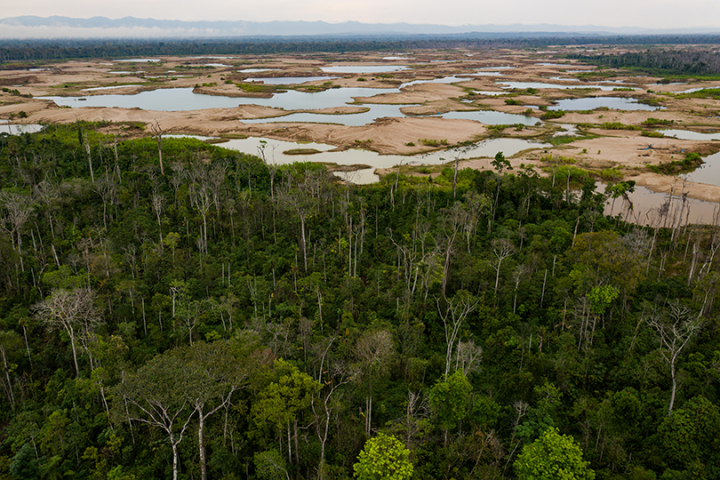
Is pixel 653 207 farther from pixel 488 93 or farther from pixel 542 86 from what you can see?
pixel 542 86

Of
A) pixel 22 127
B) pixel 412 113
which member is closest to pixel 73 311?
pixel 22 127

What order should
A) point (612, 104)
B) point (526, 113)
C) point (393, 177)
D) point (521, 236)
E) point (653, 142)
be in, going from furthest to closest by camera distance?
1. point (612, 104)
2. point (526, 113)
3. point (653, 142)
4. point (393, 177)
5. point (521, 236)

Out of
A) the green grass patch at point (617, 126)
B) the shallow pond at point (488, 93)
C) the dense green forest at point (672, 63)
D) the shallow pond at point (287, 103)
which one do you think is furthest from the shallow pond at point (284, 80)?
the dense green forest at point (672, 63)

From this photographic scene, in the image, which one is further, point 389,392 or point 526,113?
point 526,113

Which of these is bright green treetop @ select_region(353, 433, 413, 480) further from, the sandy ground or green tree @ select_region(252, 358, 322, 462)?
the sandy ground

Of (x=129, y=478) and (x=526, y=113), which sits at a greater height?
(x=526, y=113)

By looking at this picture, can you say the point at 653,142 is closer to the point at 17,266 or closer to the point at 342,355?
the point at 342,355

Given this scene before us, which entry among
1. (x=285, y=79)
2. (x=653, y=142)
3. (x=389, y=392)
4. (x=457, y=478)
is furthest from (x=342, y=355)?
(x=285, y=79)
